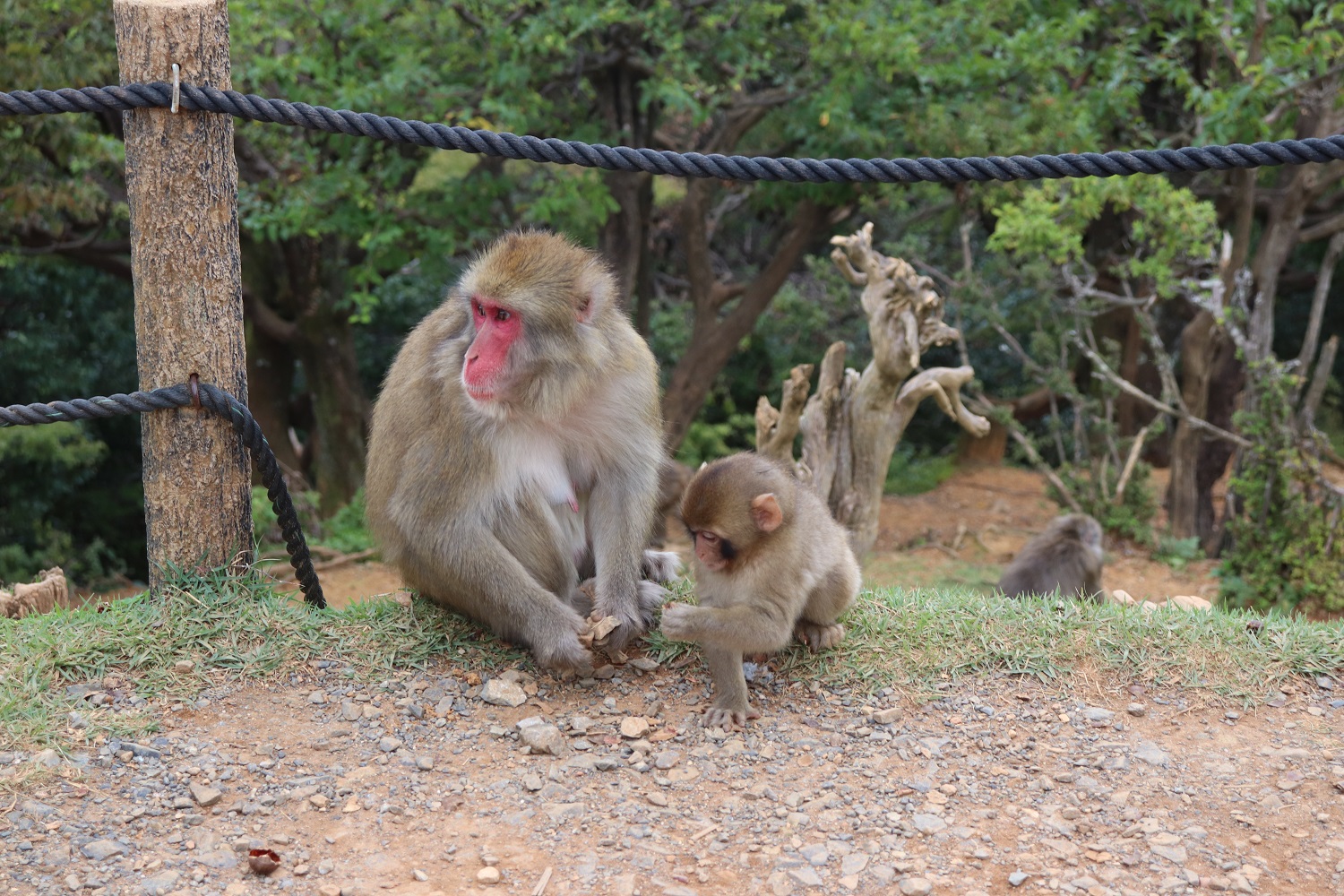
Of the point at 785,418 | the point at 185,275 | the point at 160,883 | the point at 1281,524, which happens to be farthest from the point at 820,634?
the point at 1281,524

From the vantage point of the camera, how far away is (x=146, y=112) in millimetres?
3174

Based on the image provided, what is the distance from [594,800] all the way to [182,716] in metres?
1.07

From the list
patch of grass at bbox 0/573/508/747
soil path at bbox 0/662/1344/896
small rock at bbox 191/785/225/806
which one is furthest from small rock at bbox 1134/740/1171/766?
small rock at bbox 191/785/225/806

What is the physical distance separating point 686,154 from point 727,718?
1406 mm

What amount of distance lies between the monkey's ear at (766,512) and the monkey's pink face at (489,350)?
71cm

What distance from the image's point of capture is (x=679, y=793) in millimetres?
2807

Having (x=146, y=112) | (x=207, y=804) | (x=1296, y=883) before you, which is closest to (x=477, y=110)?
(x=146, y=112)

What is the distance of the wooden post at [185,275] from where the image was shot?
3.17m

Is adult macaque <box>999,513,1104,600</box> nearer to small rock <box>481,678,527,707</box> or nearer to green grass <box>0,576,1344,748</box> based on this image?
green grass <box>0,576,1344,748</box>

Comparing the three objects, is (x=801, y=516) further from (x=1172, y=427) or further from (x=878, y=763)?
(x=1172, y=427)

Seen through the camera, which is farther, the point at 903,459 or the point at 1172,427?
the point at 903,459

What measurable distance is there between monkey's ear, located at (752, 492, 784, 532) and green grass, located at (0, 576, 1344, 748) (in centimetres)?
57

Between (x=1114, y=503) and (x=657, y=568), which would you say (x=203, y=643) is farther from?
(x=1114, y=503)

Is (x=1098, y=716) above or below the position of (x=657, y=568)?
below
